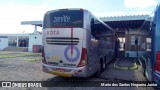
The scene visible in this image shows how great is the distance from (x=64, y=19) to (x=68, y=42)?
3.65 feet

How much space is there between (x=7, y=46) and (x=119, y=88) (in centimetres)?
4286

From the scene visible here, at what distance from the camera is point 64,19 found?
9172 millimetres

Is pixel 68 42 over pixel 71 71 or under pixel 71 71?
over

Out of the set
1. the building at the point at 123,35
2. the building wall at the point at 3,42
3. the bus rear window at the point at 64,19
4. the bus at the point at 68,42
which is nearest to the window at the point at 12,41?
the building at the point at 123,35

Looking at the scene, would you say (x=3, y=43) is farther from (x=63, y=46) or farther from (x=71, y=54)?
(x=71, y=54)

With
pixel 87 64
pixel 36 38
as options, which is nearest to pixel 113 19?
pixel 87 64

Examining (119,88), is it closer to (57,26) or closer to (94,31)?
(94,31)

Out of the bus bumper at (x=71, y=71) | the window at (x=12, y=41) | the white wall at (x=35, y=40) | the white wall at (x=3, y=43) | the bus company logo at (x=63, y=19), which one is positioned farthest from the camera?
the window at (x=12, y=41)

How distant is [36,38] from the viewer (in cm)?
3944

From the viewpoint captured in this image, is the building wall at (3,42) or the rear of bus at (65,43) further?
the building wall at (3,42)

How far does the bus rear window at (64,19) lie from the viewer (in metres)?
8.93

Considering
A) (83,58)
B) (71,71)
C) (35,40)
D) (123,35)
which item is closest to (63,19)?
(83,58)

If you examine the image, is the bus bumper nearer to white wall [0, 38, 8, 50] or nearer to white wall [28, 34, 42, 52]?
white wall [28, 34, 42, 52]

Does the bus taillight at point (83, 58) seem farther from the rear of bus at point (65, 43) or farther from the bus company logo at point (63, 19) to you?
the bus company logo at point (63, 19)
